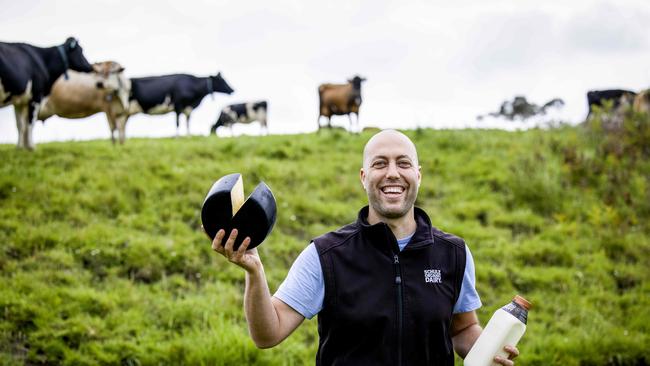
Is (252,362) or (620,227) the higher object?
(620,227)

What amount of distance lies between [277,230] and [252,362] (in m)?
3.19

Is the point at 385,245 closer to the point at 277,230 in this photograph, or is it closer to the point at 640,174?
the point at 277,230

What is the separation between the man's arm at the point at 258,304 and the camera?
2.13 m

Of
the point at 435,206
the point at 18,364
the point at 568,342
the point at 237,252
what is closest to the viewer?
the point at 237,252

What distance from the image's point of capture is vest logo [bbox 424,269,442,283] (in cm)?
256

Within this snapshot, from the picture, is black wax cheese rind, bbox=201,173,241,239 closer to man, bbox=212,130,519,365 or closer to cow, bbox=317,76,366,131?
man, bbox=212,130,519,365

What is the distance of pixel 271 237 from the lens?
7.96m

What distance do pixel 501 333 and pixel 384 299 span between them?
512mm

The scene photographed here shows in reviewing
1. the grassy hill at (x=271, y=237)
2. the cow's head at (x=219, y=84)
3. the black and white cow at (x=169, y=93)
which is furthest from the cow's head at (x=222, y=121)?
the grassy hill at (x=271, y=237)

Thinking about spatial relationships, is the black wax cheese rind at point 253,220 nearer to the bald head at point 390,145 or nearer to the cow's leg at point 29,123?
the bald head at point 390,145

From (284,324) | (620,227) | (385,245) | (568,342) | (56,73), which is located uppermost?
(56,73)

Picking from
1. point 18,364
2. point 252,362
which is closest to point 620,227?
point 252,362

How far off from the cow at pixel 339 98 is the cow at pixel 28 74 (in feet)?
23.1

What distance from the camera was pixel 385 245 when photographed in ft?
8.46
